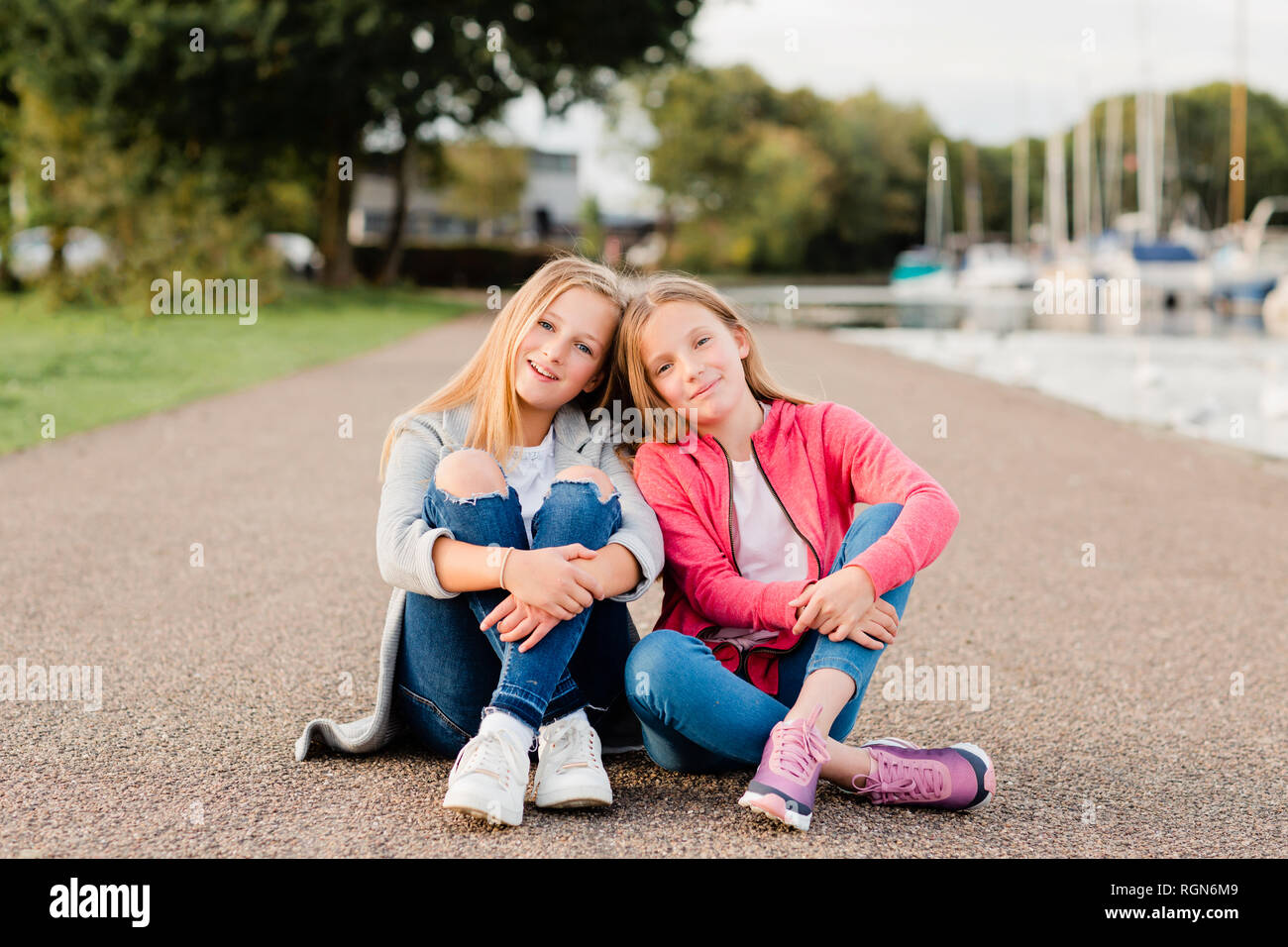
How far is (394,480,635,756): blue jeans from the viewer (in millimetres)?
2639

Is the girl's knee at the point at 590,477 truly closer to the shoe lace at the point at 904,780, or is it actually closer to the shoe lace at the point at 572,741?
the shoe lace at the point at 572,741

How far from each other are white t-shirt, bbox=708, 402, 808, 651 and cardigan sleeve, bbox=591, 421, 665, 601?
22 cm

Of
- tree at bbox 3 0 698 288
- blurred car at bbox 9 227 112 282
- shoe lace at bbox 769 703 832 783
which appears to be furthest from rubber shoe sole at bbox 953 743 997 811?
blurred car at bbox 9 227 112 282

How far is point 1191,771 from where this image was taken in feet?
10.1

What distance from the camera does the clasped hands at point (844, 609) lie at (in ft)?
8.66

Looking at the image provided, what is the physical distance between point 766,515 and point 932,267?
52.5 meters

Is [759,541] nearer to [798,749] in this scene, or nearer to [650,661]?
[650,661]

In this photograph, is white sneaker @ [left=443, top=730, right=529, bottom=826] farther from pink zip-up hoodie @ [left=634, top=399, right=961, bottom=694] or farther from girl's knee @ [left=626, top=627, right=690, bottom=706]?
pink zip-up hoodie @ [left=634, top=399, right=961, bottom=694]

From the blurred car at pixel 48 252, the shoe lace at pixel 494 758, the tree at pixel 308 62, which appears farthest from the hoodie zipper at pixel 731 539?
the blurred car at pixel 48 252

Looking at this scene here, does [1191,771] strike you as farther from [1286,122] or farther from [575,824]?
[1286,122]

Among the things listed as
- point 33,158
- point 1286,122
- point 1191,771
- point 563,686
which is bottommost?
point 1191,771
